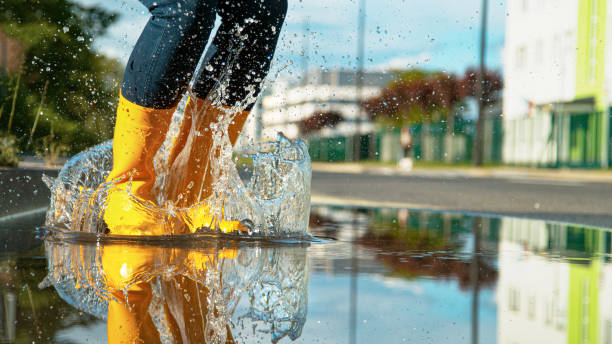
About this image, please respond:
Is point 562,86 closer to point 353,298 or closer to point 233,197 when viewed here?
point 233,197

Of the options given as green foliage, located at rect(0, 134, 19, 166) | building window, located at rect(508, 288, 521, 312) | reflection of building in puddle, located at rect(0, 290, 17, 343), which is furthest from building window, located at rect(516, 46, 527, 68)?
reflection of building in puddle, located at rect(0, 290, 17, 343)

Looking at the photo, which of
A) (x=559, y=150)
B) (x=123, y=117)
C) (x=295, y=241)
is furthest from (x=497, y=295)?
(x=559, y=150)

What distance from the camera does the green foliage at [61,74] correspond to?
159 inches

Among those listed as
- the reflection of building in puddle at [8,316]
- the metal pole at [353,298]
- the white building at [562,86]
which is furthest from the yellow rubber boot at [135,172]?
the white building at [562,86]

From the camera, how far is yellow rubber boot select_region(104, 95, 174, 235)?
2.72 metres

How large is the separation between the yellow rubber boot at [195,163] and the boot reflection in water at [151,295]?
39 centimetres

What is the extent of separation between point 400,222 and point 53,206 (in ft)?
5.82

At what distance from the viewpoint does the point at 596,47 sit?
27672 mm

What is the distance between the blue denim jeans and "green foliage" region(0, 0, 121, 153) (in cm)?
80

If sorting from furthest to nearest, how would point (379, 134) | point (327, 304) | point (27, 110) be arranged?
point (379, 134) < point (27, 110) < point (327, 304)

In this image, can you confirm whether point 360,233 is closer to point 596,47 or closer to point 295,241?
point 295,241

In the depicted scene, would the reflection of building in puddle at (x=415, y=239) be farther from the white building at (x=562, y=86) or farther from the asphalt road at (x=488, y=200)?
the white building at (x=562, y=86)

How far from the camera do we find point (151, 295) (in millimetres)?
1736

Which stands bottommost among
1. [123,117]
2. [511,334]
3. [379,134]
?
[511,334]
